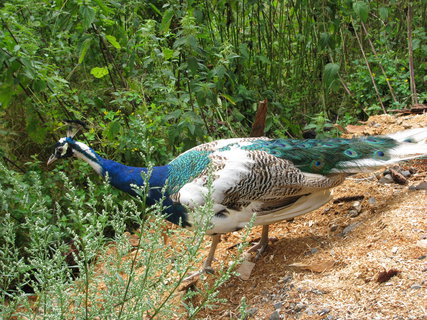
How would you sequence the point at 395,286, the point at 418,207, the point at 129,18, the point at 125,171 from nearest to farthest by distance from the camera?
1. the point at 395,286
2. the point at 418,207
3. the point at 125,171
4. the point at 129,18

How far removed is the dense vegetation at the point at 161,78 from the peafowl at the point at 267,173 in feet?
2.01

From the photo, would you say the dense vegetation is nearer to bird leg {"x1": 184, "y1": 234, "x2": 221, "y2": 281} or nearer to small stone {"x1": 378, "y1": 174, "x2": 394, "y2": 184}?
bird leg {"x1": 184, "y1": 234, "x2": 221, "y2": 281}

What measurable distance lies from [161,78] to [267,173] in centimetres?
181

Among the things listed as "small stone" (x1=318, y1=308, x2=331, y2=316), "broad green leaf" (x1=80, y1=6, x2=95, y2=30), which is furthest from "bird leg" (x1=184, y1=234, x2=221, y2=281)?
"broad green leaf" (x1=80, y1=6, x2=95, y2=30)

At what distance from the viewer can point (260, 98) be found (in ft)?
19.4

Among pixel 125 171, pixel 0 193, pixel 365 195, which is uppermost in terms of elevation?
pixel 0 193

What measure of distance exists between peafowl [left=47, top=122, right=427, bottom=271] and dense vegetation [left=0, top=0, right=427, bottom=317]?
613 millimetres

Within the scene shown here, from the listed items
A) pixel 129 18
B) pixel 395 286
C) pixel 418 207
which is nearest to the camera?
pixel 395 286

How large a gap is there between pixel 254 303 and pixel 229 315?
0.17m

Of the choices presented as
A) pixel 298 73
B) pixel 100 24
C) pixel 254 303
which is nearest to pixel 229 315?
pixel 254 303

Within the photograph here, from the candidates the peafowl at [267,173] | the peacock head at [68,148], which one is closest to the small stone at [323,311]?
the peafowl at [267,173]

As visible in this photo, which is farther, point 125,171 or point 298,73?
point 298,73

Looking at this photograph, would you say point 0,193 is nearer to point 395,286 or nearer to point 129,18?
point 395,286

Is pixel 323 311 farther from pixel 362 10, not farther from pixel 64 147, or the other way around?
pixel 362 10
